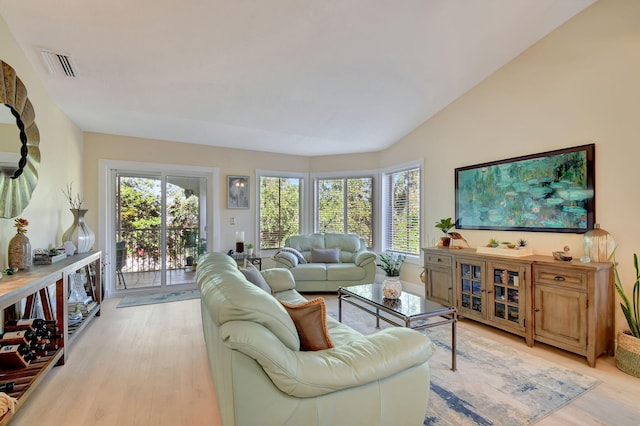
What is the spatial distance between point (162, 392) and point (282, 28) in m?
3.07

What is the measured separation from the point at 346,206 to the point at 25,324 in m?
4.74

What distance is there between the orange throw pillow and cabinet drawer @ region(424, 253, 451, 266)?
268 cm

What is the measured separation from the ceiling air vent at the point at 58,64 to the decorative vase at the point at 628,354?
5350mm

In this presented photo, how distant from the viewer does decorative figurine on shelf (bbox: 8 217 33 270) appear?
240 centimetres

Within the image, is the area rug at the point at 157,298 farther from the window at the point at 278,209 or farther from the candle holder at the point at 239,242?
the window at the point at 278,209

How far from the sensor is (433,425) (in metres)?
1.80

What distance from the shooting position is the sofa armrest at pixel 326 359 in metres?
1.20

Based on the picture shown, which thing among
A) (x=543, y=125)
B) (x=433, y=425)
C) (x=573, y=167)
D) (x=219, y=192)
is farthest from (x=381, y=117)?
(x=433, y=425)

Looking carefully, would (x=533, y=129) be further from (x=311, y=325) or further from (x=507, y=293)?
(x=311, y=325)

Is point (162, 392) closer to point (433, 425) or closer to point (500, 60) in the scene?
point (433, 425)

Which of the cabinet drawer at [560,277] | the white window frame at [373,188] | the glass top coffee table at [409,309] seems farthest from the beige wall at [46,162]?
the cabinet drawer at [560,277]

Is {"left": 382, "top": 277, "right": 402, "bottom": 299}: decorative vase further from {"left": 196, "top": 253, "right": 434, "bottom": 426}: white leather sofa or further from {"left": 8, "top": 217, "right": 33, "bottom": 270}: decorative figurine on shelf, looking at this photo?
{"left": 8, "top": 217, "right": 33, "bottom": 270}: decorative figurine on shelf

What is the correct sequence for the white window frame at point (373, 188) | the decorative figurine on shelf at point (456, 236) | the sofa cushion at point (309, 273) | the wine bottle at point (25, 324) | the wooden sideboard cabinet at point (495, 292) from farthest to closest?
the white window frame at point (373, 188), the sofa cushion at point (309, 273), the decorative figurine on shelf at point (456, 236), the wooden sideboard cabinet at point (495, 292), the wine bottle at point (25, 324)

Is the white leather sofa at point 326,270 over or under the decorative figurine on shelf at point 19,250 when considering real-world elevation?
under
